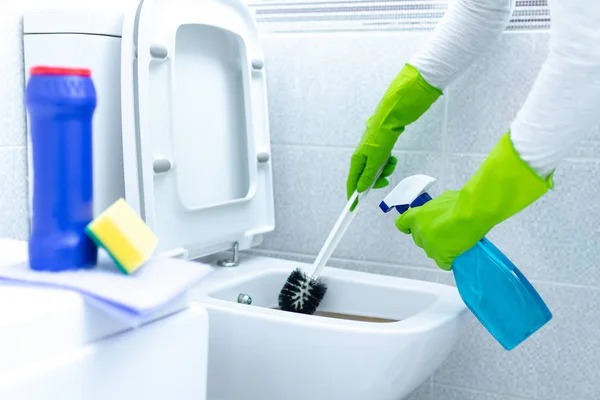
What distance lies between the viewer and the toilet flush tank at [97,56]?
0.91m

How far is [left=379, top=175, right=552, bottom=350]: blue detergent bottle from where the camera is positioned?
0.83 m

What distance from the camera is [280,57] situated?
123 cm

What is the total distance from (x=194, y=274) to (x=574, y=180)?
2.40 ft

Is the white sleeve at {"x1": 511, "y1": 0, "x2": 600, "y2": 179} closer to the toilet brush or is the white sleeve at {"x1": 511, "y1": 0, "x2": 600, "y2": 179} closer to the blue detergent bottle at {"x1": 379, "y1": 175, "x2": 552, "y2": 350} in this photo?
the blue detergent bottle at {"x1": 379, "y1": 175, "x2": 552, "y2": 350}

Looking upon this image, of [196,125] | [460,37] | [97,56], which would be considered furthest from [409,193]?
[97,56]

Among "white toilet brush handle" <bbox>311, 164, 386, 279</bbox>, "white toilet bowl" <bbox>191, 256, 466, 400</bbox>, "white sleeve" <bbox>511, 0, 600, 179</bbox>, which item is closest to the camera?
"white sleeve" <bbox>511, 0, 600, 179</bbox>

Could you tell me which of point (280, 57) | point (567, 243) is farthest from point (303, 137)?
point (567, 243)

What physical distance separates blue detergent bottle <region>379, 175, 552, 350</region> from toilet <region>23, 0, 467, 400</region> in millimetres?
61

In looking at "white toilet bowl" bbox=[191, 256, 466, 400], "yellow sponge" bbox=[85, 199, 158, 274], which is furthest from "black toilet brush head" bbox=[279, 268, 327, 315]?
"yellow sponge" bbox=[85, 199, 158, 274]

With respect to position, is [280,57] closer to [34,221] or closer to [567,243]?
[567,243]

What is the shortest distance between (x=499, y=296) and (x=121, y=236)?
0.52m

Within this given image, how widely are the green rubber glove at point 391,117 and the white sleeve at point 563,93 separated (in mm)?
258

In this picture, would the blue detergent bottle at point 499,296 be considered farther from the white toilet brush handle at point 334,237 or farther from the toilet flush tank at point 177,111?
the toilet flush tank at point 177,111

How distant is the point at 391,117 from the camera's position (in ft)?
3.41
